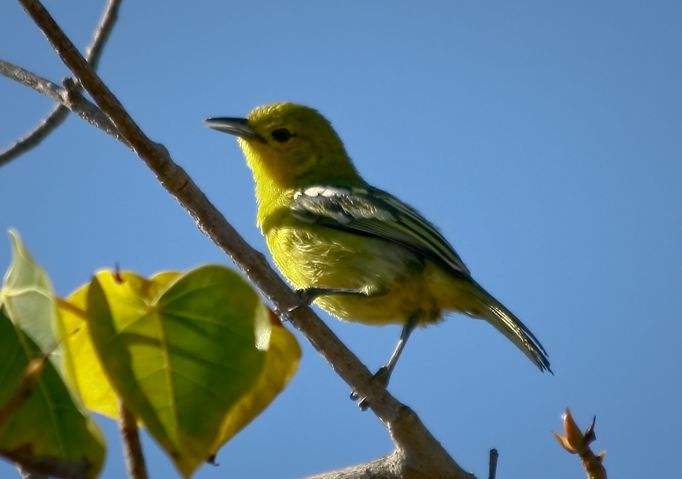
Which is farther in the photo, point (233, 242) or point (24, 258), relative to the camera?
point (233, 242)

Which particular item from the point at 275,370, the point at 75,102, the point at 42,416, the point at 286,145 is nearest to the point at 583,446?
the point at 275,370


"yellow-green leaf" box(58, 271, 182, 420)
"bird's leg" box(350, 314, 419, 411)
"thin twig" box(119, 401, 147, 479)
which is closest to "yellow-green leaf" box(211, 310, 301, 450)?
"yellow-green leaf" box(58, 271, 182, 420)

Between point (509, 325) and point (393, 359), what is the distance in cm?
78

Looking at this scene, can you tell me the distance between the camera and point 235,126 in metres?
6.42

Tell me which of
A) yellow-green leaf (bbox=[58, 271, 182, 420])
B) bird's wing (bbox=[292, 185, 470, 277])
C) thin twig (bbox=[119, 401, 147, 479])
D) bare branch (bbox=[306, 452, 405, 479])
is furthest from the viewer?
bird's wing (bbox=[292, 185, 470, 277])

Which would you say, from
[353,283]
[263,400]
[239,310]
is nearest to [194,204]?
[263,400]

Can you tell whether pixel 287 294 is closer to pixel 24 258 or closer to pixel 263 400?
pixel 263 400

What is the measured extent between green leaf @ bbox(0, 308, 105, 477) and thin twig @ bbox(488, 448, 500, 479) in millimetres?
1497

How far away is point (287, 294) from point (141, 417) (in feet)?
4.30

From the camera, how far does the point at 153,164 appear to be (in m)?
2.77

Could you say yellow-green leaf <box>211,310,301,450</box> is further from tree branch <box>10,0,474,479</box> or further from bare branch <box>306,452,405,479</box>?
bare branch <box>306,452,405,479</box>

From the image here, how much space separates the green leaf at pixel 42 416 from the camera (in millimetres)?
1883

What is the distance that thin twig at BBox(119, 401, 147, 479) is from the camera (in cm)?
161

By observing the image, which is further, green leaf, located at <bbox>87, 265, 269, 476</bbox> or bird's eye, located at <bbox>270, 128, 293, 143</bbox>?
bird's eye, located at <bbox>270, 128, 293, 143</bbox>
